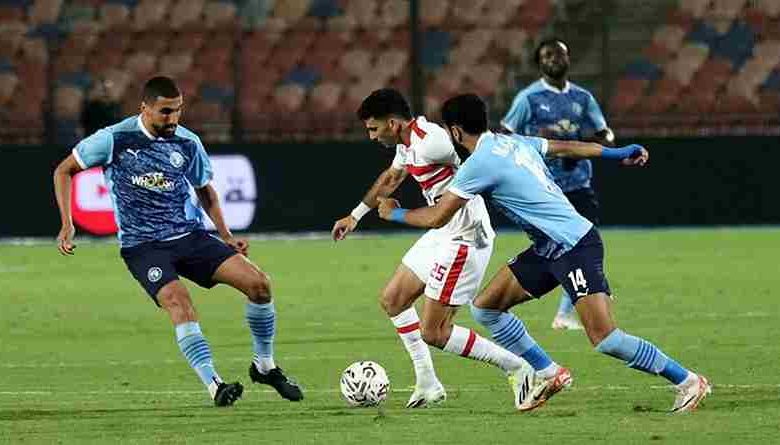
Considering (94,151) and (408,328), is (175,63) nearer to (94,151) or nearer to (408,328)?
(94,151)

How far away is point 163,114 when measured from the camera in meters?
11.5

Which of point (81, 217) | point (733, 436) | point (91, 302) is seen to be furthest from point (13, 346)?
point (81, 217)

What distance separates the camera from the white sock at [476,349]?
11047 millimetres

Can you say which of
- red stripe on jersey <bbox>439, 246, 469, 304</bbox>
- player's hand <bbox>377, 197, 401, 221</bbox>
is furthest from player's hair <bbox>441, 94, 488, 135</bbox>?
red stripe on jersey <bbox>439, 246, 469, 304</bbox>

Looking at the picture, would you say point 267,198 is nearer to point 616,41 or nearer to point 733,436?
point 616,41

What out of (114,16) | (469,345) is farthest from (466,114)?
(114,16)

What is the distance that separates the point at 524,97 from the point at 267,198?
393 inches

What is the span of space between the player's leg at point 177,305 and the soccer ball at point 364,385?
1.97 feet

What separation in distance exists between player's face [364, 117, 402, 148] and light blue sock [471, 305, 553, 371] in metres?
1.06

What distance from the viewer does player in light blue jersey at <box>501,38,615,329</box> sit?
1537 centimetres

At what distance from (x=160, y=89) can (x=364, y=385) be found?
6.88 feet

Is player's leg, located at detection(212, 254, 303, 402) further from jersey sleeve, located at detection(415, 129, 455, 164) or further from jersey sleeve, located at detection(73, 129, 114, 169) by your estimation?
jersey sleeve, located at detection(415, 129, 455, 164)

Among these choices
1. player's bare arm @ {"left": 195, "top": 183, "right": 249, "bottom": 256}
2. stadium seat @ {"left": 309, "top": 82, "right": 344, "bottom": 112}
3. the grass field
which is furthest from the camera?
stadium seat @ {"left": 309, "top": 82, "right": 344, "bottom": 112}

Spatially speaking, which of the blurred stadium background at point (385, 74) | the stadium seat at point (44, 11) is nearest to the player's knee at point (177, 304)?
the blurred stadium background at point (385, 74)
